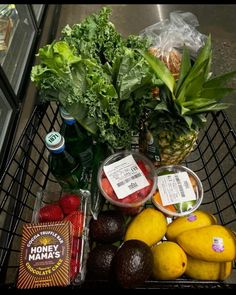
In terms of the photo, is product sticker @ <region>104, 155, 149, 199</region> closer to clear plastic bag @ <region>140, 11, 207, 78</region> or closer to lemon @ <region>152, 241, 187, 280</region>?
lemon @ <region>152, 241, 187, 280</region>

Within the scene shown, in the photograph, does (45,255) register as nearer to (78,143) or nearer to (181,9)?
(78,143)

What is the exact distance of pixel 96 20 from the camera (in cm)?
72

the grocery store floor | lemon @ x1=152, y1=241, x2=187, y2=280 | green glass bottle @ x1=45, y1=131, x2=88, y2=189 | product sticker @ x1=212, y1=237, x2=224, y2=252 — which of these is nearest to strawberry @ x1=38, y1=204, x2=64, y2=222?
green glass bottle @ x1=45, y1=131, x2=88, y2=189

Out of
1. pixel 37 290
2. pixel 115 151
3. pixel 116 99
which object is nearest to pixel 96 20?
pixel 116 99

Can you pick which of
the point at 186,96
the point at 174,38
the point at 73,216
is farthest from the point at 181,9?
the point at 73,216

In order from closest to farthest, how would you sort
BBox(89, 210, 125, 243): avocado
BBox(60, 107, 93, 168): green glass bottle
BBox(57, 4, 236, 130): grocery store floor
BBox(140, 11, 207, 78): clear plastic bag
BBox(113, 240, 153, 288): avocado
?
BBox(113, 240, 153, 288): avocado
BBox(89, 210, 125, 243): avocado
BBox(60, 107, 93, 168): green glass bottle
BBox(140, 11, 207, 78): clear plastic bag
BBox(57, 4, 236, 130): grocery store floor

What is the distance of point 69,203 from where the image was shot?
0.67 meters

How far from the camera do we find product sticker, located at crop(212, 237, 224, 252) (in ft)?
1.90

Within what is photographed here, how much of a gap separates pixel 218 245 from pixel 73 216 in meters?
0.32

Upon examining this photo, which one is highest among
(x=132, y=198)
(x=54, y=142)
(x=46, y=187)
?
(x=54, y=142)

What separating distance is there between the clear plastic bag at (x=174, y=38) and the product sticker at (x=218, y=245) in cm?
68

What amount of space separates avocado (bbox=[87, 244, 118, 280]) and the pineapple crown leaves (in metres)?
0.34

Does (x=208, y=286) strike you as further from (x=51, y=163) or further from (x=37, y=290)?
(x=51, y=163)

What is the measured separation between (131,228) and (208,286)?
7.9 inches
